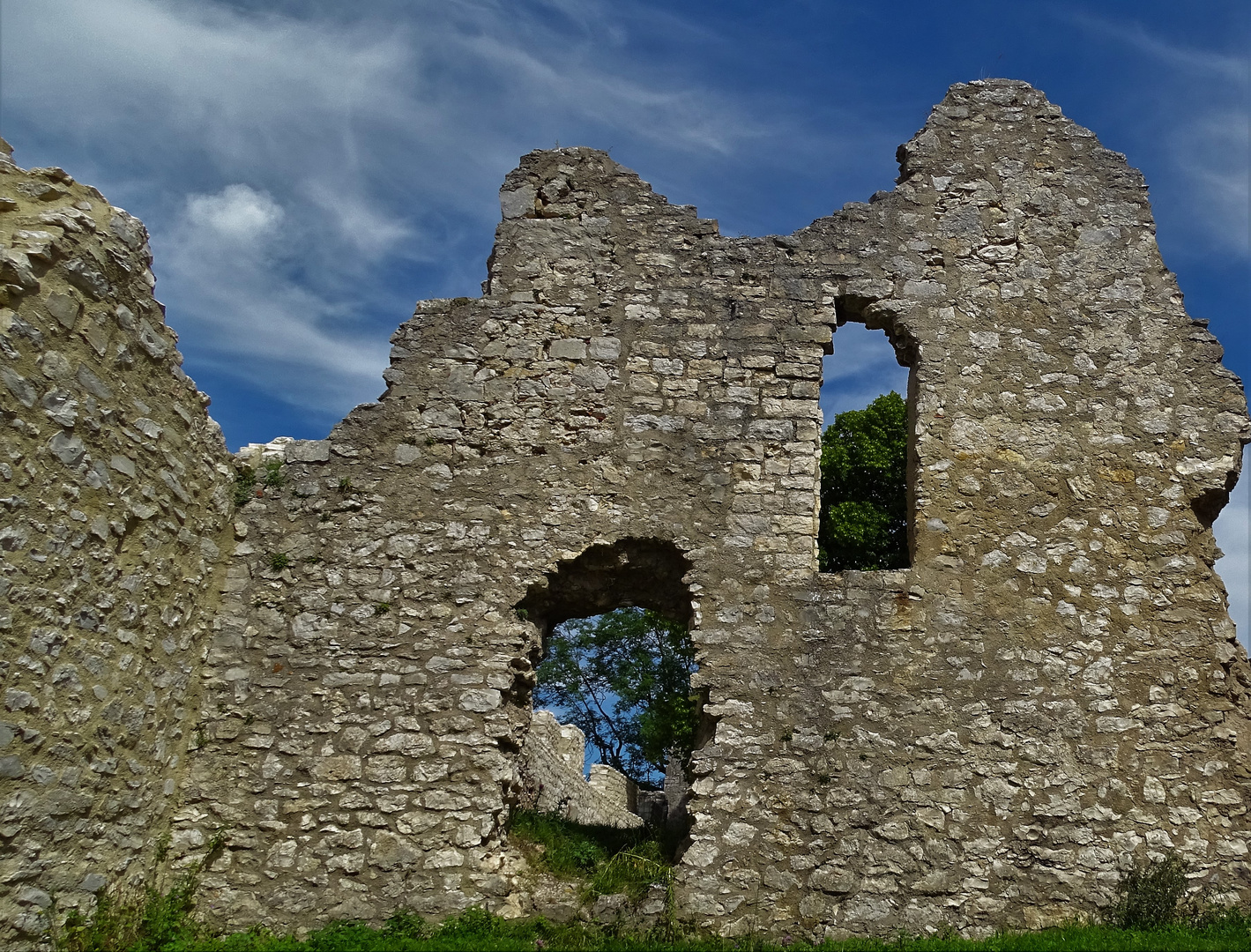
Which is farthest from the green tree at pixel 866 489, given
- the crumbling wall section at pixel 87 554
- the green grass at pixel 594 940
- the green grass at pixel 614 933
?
the crumbling wall section at pixel 87 554

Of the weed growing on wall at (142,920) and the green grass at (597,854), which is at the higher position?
the green grass at (597,854)

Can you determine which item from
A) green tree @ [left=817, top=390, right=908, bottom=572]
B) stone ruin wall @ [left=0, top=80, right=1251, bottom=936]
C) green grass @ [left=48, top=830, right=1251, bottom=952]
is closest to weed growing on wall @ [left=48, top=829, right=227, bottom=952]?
green grass @ [left=48, top=830, right=1251, bottom=952]

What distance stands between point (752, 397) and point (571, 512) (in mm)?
1601

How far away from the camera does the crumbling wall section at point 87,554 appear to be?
5.04 m

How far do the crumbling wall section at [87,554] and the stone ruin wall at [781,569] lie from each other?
0.82ft

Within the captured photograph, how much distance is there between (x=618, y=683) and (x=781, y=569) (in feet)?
53.5

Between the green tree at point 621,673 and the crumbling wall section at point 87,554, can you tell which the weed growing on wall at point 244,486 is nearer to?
the crumbling wall section at point 87,554

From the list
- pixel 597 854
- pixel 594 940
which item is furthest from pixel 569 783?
pixel 594 940

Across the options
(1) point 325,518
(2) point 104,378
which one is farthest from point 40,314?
(1) point 325,518

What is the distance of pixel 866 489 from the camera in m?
17.1

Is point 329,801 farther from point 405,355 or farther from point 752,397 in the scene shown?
point 752,397

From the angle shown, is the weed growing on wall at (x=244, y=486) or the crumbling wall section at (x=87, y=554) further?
the weed growing on wall at (x=244, y=486)

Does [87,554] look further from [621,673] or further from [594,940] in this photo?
[621,673]

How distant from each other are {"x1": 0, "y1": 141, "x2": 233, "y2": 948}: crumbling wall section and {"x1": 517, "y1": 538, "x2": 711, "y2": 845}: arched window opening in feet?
7.81
